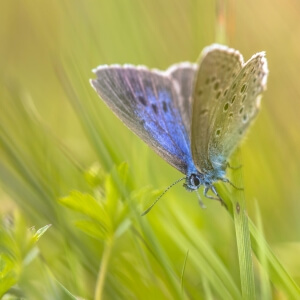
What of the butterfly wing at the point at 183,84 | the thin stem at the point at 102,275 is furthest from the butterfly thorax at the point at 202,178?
the thin stem at the point at 102,275

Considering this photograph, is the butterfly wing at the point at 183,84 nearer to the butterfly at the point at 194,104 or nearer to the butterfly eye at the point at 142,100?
the butterfly at the point at 194,104

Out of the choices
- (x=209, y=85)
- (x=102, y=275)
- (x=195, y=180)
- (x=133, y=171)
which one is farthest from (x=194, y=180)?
(x=102, y=275)

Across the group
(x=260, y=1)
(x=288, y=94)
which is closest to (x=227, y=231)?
(x=288, y=94)

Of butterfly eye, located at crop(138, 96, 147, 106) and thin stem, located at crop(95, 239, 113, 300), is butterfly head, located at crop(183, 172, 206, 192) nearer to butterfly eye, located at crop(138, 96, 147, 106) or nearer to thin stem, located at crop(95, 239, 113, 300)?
butterfly eye, located at crop(138, 96, 147, 106)

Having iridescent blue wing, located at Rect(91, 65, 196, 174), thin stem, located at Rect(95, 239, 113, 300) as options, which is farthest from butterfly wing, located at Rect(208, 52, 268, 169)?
thin stem, located at Rect(95, 239, 113, 300)

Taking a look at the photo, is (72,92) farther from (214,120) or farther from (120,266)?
(120,266)

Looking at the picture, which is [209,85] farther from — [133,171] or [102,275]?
[102,275]
